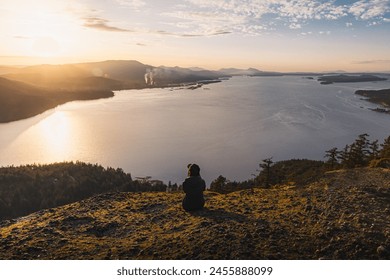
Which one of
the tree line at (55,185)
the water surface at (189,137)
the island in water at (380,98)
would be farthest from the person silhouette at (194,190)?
the island in water at (380,98)

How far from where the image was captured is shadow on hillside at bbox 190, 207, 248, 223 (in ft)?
39.2

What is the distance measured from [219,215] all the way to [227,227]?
1.62 metres

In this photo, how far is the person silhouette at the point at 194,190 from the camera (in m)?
13.3

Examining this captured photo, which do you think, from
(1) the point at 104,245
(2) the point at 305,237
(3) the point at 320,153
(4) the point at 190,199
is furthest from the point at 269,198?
(3) the point at 320,153

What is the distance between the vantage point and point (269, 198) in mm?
14711

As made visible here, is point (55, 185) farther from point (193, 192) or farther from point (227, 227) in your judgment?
point (227, 227)

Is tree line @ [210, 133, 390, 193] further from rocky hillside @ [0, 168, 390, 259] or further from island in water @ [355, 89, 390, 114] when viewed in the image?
island in water @ [355, 89, 390, 114]

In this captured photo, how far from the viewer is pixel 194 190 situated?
13438 mm

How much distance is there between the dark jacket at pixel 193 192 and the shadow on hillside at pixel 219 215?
33 cm

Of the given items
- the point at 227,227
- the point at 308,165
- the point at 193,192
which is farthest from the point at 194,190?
the point at 308,165

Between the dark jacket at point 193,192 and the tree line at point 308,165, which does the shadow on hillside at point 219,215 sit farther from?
the tree line at point 308,165

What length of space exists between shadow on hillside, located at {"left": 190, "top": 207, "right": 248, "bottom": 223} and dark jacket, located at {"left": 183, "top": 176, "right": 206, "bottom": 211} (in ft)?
1.08

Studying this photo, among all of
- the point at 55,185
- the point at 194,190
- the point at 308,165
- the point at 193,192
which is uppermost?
the point at 194,190
